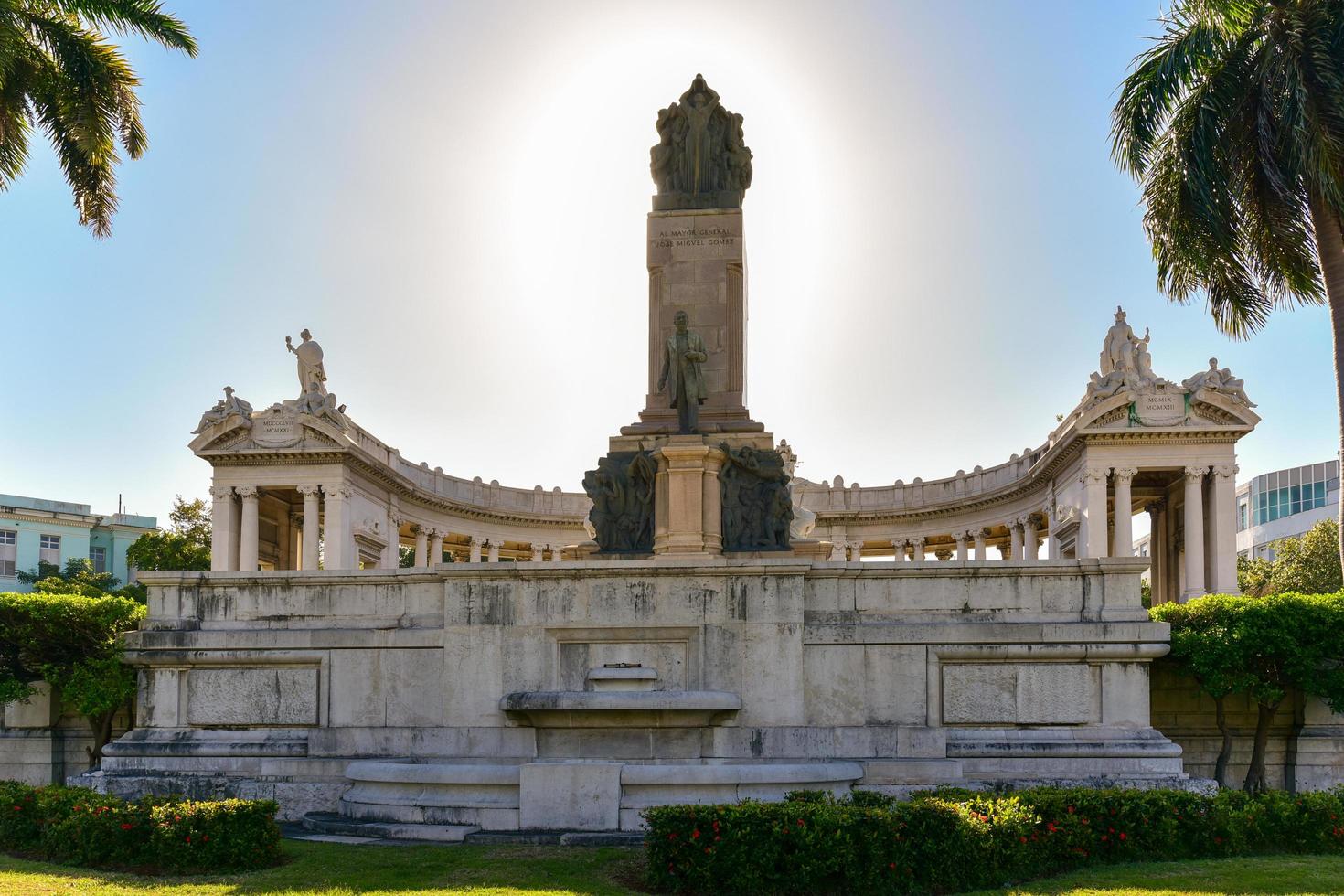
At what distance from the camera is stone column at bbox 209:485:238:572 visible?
5400 cm

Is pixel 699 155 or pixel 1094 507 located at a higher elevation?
pixel 699 155

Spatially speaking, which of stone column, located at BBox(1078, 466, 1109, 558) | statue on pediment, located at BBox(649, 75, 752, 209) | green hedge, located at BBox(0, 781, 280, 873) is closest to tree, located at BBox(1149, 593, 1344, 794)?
statue on pediment, located at BBox(649, 75, 752, 209)

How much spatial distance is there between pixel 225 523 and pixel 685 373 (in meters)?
38.7

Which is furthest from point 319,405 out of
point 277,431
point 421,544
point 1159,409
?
point 1159,409

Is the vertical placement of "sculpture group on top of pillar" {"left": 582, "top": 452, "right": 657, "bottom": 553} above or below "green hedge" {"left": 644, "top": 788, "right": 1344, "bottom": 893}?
above

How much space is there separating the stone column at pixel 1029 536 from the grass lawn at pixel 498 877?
46753 millimetres

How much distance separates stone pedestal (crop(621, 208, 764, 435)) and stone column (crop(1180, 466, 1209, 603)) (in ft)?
117

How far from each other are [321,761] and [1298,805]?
1243 centimetres

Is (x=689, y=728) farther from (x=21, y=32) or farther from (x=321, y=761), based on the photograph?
(x=21, y=32)

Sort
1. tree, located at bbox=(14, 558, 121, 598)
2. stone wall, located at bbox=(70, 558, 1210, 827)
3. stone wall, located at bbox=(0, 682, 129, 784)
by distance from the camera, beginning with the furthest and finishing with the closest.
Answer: tree, located at bbox=(14, 558, 121, 598) < stone wall, located at bbox=(0, 682, 129, 784) < stone wall, located at bbox=(70, 558, 1210, 827)

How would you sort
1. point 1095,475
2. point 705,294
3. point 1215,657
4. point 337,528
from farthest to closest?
point 337,528 → point 1095,475 → point 705,294 → point 1215,657

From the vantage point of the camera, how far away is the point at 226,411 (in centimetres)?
5394

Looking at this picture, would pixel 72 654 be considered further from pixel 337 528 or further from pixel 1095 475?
pixel 1095 475

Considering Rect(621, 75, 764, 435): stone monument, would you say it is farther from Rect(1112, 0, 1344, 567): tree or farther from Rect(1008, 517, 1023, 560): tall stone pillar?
Rect(1008, 517, 1023, 560): tall stone pillar
